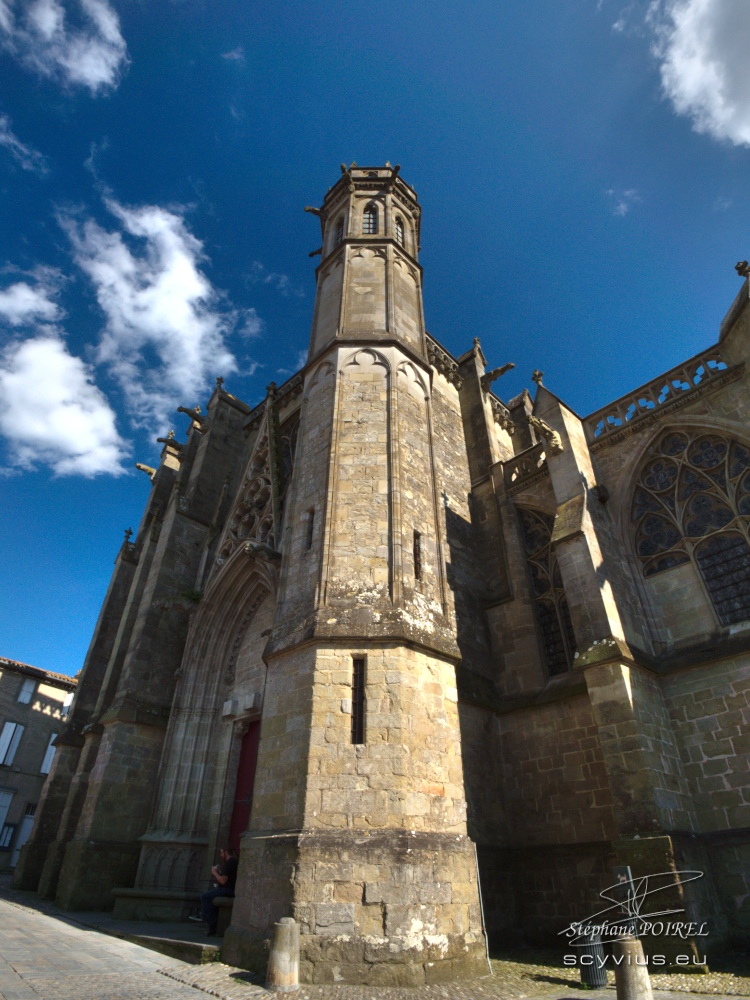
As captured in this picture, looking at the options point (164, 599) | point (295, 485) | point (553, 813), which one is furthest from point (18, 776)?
point (553, 813)

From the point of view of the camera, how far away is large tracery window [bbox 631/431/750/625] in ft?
28.8

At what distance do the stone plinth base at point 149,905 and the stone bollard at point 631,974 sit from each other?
7830 mm

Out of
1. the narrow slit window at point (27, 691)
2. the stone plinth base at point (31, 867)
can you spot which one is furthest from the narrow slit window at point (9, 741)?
the stone plinth base at point (31, 867)

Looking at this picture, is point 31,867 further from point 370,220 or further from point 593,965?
point 370,220

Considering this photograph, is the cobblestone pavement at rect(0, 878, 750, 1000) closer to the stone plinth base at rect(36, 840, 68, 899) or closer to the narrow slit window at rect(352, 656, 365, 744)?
the narrow slit window at rect(352, 656, 365, 744)

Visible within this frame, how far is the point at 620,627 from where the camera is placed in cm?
802

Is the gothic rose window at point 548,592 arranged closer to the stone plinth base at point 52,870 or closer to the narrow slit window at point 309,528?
the narrow slit window at point 309,528

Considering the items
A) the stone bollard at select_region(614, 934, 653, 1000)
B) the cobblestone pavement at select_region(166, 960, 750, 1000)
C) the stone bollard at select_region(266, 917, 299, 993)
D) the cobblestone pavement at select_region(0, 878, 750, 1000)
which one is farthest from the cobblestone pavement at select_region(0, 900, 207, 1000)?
the stone bollard at select_region(614, 934, 653, 1000)

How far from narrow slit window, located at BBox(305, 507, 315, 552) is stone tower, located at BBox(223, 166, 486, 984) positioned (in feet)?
0.18

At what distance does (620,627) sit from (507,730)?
2.72 metres

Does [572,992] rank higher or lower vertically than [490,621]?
lower

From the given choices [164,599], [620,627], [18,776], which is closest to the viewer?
[620,627]

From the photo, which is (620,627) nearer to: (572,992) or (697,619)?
(697,619)
